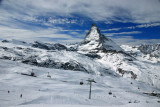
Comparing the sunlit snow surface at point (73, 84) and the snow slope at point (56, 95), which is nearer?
the snow slope at point (56, 95)

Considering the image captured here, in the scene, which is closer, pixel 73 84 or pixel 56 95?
pixel 56 95

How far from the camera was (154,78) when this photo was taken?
113m

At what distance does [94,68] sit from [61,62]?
1438 inches

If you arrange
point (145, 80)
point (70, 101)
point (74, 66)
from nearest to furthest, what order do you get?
point (70, 101) < point (145, 80) < point (74, 66)

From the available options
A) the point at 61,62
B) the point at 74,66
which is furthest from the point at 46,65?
the point at 74,66

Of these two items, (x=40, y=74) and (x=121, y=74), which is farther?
(x=121, y=74)

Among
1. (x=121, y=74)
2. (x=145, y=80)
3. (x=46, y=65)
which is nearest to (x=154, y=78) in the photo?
(x=145, y=80)

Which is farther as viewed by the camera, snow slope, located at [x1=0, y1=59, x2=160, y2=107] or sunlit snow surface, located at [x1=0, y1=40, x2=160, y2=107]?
sunlit snow surface, located at [x1=0, y1=40, x2=160, y2=107]

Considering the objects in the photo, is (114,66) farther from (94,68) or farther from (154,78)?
(154,78)

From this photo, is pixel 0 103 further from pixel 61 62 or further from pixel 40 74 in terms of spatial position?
pixel 61 62

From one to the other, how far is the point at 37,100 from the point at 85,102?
1165 centimetres

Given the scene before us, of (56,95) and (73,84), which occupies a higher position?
(56,95)

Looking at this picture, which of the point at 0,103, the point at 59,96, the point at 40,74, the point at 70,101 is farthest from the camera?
the point at 40,74

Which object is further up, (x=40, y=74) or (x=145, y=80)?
(x=40, y=74)
